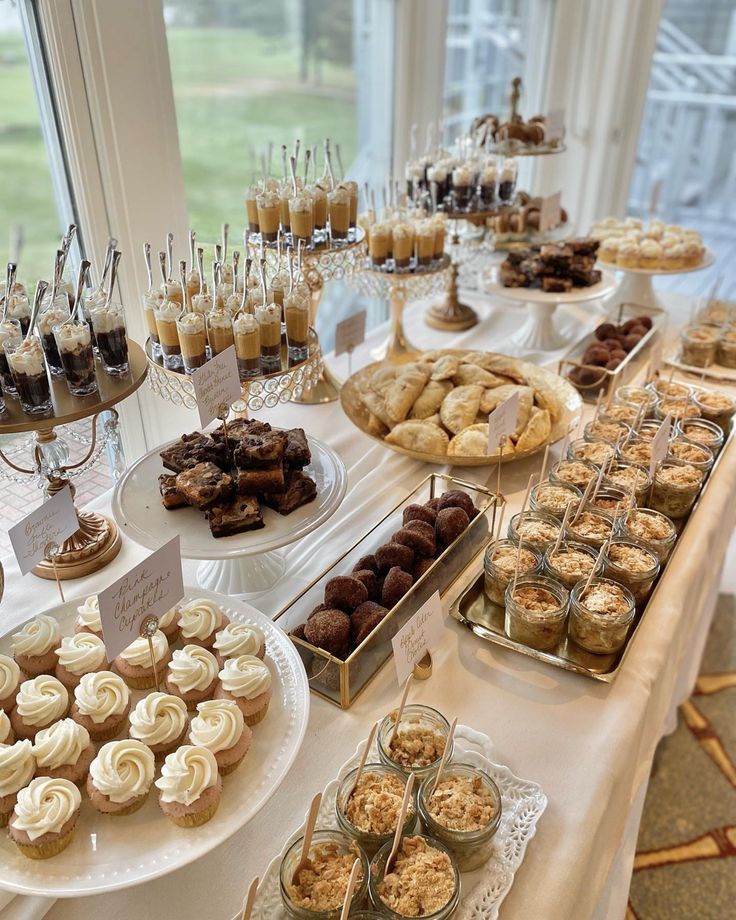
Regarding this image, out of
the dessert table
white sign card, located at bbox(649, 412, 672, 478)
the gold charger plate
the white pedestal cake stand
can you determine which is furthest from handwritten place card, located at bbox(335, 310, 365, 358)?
white sign card, located at bbox(649, 412, 672, 478)

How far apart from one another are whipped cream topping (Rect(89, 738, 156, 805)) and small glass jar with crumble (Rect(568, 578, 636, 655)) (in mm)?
640

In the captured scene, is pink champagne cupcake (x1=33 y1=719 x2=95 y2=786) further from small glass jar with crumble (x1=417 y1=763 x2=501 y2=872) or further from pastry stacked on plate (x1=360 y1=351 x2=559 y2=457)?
pastry stacked on plate (x1=360 y1=351 x2=559 y2=457)

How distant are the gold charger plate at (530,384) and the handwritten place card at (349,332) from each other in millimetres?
117

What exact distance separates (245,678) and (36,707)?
0.25m

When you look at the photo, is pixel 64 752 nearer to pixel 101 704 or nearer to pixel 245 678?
pixel 101 704

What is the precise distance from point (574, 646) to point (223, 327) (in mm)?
773

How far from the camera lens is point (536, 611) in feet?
3.72

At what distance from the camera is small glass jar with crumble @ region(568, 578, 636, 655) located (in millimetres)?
1112

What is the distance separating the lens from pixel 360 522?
150cm

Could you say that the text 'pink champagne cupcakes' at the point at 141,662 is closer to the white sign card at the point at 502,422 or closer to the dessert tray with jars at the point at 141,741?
the dessert tray with jars at the point at 141,741

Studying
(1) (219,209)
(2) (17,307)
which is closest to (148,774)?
(2) (17,307)

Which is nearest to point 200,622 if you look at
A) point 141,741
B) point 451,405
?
point 141,741

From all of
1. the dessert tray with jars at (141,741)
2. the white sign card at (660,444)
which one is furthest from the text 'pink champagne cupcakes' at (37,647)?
the white sign card at (660,444)

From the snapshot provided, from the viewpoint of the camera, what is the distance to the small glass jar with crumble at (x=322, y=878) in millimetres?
771
